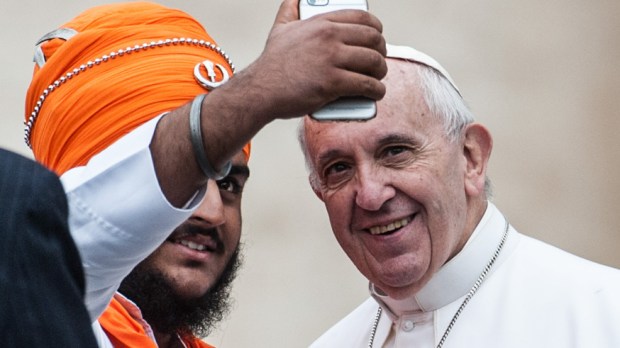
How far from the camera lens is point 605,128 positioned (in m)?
6.85

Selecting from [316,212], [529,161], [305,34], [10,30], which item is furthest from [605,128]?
[305,34]

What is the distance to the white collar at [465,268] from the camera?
3.74m

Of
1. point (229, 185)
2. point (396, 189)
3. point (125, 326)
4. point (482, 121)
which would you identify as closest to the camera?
point (125, 326)

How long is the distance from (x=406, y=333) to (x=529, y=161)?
9.99 ft

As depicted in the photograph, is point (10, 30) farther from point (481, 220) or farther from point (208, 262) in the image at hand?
point (481, 220)

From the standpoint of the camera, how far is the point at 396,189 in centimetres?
358

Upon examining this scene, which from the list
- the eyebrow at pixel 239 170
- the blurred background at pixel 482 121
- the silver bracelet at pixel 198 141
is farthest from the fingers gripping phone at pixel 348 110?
the blurred background at pixel 482 121

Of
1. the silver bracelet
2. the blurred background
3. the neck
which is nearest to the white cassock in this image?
the neck

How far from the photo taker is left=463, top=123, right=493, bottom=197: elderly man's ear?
374cm

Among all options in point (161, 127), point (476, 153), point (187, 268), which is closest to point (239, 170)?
point (187, 268)

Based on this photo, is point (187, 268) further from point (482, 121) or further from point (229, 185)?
point (482, 121)

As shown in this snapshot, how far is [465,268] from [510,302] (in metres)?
0.17

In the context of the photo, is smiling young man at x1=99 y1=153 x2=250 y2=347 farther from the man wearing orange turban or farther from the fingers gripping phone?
the fingers gripping phone

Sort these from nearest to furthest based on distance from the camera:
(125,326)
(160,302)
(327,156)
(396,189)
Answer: (125,326), (396,189), (327,156), (160,302)
